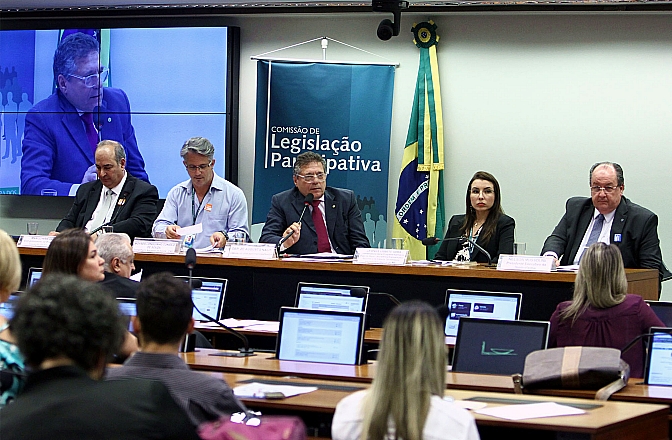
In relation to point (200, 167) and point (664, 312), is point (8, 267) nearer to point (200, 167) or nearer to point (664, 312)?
point (664, 312)

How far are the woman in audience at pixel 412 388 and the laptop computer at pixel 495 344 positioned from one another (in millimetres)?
1806

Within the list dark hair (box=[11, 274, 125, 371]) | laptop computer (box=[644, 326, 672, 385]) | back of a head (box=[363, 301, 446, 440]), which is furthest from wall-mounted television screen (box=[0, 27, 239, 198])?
dark hair (box=[11, 274, 125, 371])

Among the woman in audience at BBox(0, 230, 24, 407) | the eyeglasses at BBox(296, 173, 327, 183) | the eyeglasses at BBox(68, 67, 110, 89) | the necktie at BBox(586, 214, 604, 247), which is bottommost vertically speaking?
the woman in audience at BBox(0, 230, 24, 407)

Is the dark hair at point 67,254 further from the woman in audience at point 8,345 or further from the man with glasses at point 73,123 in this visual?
the man with glasses at point 73,123

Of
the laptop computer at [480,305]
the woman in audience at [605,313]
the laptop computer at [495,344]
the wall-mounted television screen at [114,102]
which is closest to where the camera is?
the laptop computer at [495,344]

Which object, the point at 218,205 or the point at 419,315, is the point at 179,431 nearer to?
the point at 419,315

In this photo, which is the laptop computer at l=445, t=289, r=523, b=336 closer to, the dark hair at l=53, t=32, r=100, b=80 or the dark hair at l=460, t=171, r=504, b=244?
the dark hair at l=460, t=171, r=504, b=244

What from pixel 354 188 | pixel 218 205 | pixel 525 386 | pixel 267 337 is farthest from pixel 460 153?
pixel 525 386

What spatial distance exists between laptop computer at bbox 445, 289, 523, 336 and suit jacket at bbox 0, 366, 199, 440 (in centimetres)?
331

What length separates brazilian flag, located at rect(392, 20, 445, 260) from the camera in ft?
26.9

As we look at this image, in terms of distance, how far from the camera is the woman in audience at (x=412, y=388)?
2355mm

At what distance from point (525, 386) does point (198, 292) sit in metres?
2.26

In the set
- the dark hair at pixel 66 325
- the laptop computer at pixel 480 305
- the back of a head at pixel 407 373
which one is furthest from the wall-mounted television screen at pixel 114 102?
the dark hair at pixel 66 325

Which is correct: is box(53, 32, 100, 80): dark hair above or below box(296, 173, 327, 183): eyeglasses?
above
